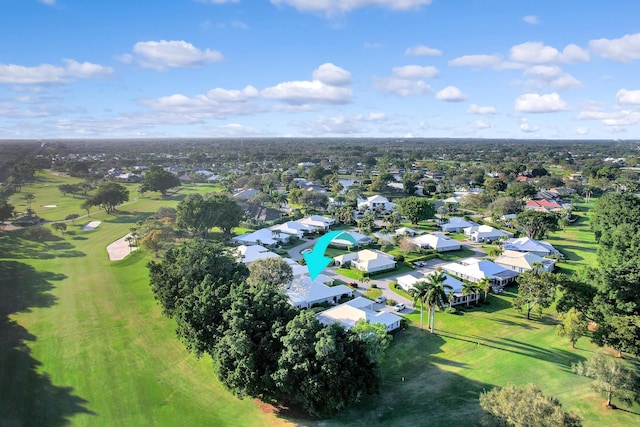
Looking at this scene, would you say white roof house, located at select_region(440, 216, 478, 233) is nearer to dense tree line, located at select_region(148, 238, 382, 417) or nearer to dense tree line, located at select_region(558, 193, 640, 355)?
dense tree line, located at select_region(558, 193, 640, 355)

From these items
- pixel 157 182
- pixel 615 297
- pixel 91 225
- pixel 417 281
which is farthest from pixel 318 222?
pixel 157 182

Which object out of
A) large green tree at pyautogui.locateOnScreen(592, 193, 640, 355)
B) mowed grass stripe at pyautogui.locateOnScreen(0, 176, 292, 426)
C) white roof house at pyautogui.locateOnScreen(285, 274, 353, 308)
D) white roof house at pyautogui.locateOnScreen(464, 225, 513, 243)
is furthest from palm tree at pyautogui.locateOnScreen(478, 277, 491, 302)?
mowed grass stripe at pyautogui.locateOnScreen(0, 176, 292, 426)

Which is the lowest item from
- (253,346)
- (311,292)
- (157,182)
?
(311,292)

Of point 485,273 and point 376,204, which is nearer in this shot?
point 485,273

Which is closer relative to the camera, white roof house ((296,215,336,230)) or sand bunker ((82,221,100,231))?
sand bunker ((82,221,100,231))

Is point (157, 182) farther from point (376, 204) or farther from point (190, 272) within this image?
point (190, 272)

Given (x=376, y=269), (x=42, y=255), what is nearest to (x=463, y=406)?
(x=376, y=269)

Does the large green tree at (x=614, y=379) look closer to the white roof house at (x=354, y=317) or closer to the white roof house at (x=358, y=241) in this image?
the white roof house at (x=354, y=317)
